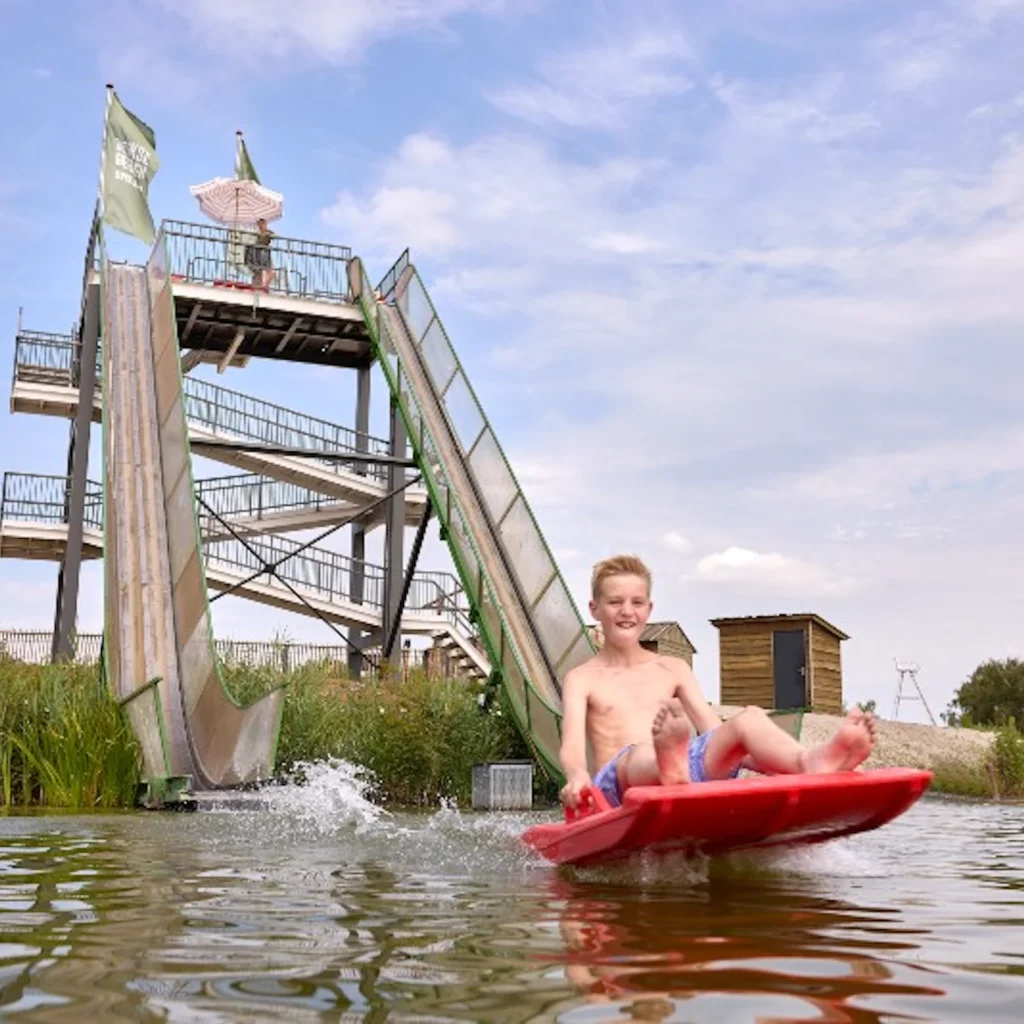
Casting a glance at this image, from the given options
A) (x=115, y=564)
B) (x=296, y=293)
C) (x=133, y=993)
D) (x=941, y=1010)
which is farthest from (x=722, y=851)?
(x=296, y=293)

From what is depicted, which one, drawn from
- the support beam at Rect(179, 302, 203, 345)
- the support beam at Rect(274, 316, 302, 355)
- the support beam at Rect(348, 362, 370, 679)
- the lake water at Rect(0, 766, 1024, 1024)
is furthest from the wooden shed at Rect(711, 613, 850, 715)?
the lake water at Rect(0, 766, 1024, 1024)

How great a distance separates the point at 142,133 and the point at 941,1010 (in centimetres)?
2814

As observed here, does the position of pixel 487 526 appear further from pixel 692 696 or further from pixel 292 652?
pixel 292 652

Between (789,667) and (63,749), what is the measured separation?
1552 centimetres

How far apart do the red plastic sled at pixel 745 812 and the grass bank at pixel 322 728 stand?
7.16m

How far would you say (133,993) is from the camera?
2.24 meters

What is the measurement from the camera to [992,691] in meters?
49.8

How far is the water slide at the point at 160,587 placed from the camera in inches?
412

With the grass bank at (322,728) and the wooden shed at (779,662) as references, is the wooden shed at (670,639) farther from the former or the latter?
the grass bank at (322,728)

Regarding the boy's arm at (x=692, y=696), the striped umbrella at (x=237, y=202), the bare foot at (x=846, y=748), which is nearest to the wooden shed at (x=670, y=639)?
the striped umbrella at (x=237, y=202)

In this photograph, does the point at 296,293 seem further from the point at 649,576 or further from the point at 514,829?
the point at 649,576

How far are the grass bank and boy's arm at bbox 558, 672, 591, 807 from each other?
636 centimetres

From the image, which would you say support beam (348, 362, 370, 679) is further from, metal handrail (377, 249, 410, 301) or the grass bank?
the grass bank

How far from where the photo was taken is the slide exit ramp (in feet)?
41.6
